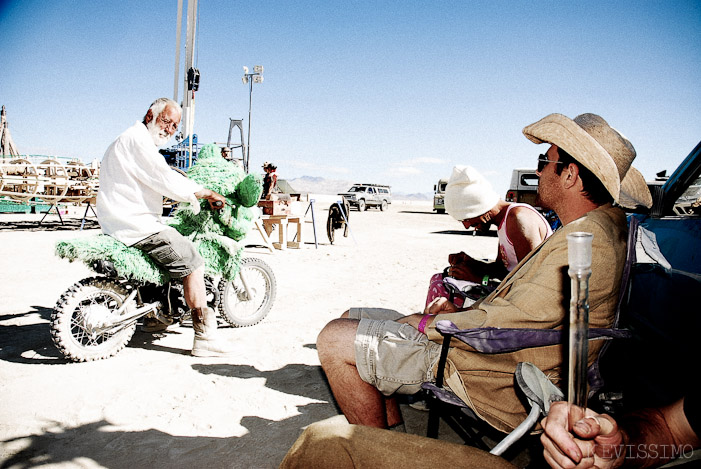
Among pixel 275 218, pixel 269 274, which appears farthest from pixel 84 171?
pixel 269 274

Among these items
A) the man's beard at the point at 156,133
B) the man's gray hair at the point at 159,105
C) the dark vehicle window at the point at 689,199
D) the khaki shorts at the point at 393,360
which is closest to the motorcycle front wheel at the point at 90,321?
the man's beard at the point at 156,133

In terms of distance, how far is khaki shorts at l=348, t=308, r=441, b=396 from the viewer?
1.92 meters

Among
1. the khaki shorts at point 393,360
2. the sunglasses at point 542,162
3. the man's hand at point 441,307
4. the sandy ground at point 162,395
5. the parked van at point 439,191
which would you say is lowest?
the sandy ground at point 162,395

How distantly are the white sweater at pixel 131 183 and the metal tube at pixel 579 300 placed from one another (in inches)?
121

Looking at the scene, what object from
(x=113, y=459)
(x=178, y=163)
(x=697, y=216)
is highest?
(x=178, y=163)

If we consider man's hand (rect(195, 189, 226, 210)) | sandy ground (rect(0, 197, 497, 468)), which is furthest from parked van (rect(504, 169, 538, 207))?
man's hand (rect(195, 189, 226, 210))

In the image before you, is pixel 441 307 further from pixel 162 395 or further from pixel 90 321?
pixel 90 321

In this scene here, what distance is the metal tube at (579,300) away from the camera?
726 mm

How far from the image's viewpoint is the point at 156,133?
3.44 metres

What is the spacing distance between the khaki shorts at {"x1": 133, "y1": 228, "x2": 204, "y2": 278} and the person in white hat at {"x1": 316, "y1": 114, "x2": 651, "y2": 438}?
178cm

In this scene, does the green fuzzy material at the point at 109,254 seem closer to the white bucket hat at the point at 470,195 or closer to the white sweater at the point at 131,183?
the white sweater at the point at 131,183

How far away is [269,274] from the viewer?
4715 millimetres

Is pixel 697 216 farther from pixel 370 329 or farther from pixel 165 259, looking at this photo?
pixel 165 259

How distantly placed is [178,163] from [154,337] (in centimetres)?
1159
